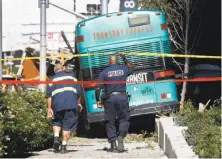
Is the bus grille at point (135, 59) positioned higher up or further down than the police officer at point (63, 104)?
higher up

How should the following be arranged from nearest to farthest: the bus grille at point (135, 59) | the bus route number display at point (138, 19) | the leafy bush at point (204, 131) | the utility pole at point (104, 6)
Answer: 1. the leafy bush at point (204, 131)
2. the bus grille at point (135, 59)
3. the bus route number display at point (138, 19)
4. the utility pole at point (104, 6)

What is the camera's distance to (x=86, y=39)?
15242 millimetres

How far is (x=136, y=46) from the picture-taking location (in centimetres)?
1517

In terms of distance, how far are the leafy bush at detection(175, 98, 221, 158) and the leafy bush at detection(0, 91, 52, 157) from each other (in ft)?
8.06

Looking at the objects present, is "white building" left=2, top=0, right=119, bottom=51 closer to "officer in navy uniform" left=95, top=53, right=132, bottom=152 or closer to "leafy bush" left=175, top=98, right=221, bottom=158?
"officer in navy uniform" left=95, top=53, right=132, bottom=152

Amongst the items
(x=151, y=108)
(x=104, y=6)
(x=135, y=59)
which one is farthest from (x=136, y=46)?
(x=104, y=6)

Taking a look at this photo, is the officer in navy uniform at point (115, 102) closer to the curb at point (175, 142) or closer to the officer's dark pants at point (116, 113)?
the officer's dark pants at point (116, 113)

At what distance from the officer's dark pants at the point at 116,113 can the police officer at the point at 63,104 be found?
60cm

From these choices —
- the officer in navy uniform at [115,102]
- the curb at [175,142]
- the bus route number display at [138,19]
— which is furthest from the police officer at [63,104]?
the bus route number display at [138,19]

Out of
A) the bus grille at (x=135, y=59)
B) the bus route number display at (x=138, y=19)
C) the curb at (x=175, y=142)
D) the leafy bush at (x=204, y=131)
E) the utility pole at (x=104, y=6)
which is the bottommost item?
Answer: the curb at (x=175, y=142)

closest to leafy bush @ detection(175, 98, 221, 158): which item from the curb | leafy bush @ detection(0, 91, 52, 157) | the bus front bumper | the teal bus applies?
the curb

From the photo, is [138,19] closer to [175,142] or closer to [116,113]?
[116,113]

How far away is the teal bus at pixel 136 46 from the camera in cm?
1515

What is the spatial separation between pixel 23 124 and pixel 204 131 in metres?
3.41
